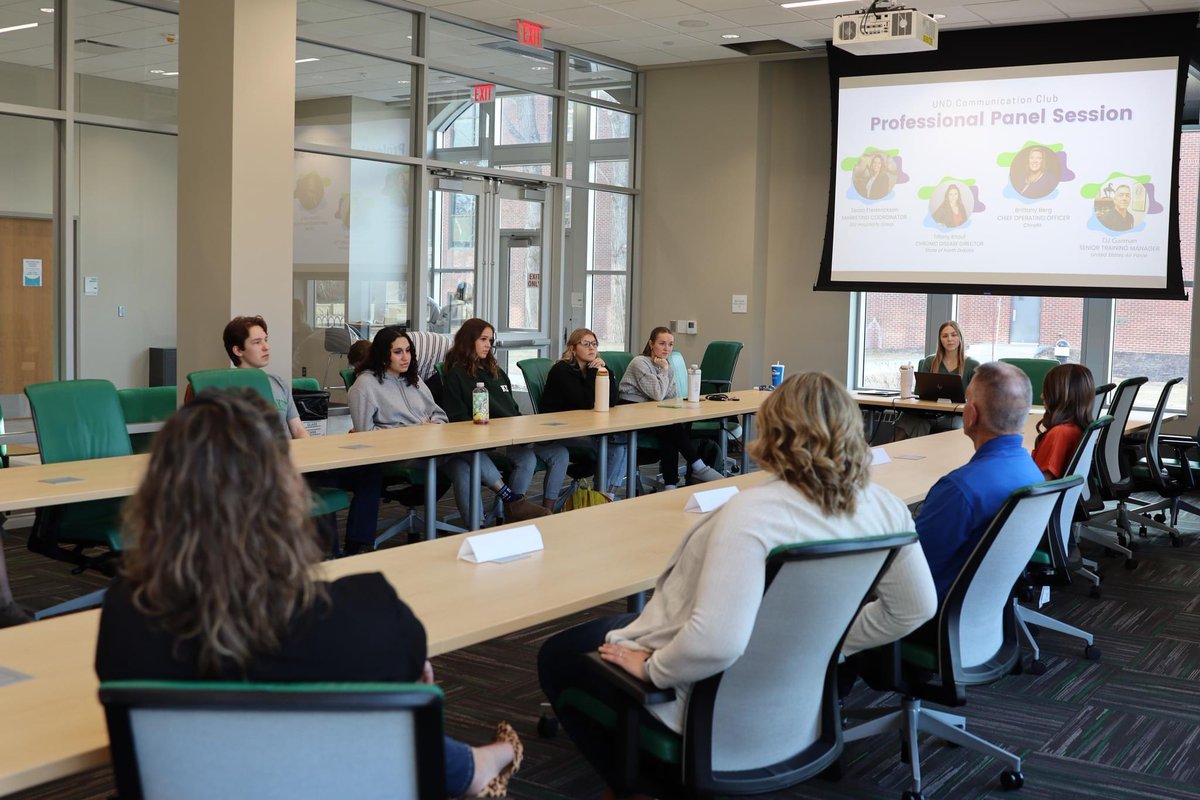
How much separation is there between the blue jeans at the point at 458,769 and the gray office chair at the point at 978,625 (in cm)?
133

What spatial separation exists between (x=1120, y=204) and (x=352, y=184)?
5.47m

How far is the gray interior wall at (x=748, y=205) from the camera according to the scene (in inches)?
394

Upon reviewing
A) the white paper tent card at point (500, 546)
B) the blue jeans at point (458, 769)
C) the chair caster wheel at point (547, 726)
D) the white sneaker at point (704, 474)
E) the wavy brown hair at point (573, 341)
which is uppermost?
the wavy brown hair at point (573, 341)

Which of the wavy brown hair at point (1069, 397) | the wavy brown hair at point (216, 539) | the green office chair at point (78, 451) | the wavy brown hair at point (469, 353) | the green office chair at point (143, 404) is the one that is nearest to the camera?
the wavy brown hair at point (216, 539)

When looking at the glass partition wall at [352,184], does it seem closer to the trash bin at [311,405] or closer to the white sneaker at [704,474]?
the trash bin at [311,405]

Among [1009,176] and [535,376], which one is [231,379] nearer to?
[535,376]

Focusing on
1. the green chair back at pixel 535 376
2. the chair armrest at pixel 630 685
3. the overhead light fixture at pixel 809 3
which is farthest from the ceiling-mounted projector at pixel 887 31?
the chair armrest at pixel 630 685

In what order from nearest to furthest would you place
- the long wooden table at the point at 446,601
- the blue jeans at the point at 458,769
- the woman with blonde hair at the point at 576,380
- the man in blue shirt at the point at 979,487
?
the long wooden table at the point at 446,601 → the blue jeans at the point at 458,769 → the man in blue shirt at the point at 979,487 → the woman with blonde hair at the point at 576,380

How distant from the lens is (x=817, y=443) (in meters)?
2.26

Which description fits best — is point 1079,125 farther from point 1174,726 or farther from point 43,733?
point 43,733

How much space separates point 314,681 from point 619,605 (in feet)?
11.4

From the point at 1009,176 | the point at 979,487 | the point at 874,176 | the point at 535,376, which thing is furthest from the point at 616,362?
the point at 979,487

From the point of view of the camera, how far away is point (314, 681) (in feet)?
5.18

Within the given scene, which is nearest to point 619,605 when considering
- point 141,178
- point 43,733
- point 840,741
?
point 840,741
